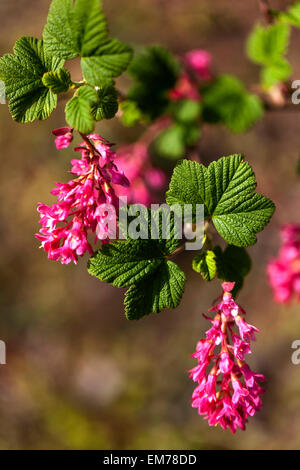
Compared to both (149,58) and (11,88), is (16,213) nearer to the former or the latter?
(149,58)

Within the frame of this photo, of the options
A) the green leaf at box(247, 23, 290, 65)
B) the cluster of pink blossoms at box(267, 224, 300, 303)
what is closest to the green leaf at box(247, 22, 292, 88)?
the green leaf at box(247, 23, 290, 65)

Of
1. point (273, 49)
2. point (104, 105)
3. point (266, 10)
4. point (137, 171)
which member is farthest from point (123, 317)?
point (104, 105)

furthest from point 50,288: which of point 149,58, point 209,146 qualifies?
point 149,58

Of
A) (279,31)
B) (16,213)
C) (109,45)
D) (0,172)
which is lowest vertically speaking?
(109,45)

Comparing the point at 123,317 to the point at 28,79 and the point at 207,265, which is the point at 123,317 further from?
the point at 28,79

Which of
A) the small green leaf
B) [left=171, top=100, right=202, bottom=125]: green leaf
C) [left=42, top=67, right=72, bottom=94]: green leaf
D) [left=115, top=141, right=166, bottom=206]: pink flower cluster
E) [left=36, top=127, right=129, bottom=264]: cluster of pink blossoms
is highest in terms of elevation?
[left=171, top=100, right=202, bottom=125]: green leaf

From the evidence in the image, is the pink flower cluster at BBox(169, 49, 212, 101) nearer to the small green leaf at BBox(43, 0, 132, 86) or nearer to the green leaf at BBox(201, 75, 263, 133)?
the green leaf at BBox(201, 75, 263, 133)

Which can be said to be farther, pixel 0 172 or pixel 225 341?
pixel 0 172
